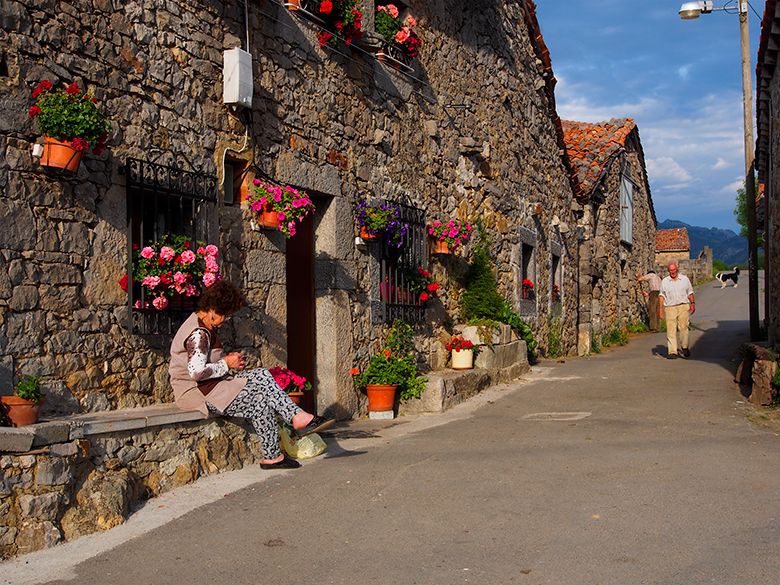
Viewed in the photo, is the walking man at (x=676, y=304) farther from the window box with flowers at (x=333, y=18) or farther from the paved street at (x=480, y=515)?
the window box with flowers at (x=333, y=18)

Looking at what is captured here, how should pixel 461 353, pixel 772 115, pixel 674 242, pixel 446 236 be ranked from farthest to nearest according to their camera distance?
pixel 674 242 < pixel 772 115 < pixel 461 353 < pixel 446 236

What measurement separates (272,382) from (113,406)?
1.06m

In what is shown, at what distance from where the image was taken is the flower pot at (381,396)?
8.78 meters

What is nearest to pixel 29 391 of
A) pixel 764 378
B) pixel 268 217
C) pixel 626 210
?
pixel 268 217

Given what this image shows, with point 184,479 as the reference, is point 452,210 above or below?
above

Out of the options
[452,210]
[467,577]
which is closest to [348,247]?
[452,210]

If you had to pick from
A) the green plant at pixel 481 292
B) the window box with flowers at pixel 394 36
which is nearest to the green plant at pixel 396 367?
the green plant at pixel 481 292

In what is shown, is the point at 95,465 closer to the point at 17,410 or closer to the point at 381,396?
the point at 17,410

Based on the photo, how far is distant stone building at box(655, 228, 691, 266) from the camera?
4272 cm

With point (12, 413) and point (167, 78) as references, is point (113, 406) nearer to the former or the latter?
point (12, 413)

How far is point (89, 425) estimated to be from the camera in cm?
492

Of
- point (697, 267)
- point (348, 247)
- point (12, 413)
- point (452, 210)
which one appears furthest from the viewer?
point (697, 267)

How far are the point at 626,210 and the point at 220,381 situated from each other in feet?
59.1

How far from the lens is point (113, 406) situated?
582 centimetres
